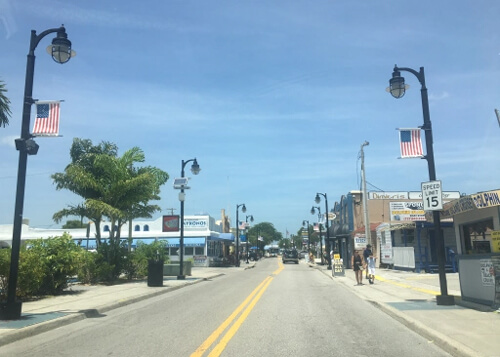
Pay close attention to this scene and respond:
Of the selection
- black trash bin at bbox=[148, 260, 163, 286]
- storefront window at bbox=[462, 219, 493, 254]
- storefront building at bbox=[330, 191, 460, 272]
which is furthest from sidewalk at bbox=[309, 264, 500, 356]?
storefront building at bbox=[330, 191, 460, 272]

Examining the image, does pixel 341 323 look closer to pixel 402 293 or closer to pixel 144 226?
pixel 402 293

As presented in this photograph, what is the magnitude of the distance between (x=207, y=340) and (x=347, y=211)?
4214 cm

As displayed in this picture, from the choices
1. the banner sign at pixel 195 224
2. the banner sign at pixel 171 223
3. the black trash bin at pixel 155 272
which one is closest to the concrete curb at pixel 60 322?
the black trash bin at pixel 155 272

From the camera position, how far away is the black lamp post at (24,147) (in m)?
10.4

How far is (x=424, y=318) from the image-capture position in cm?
1066

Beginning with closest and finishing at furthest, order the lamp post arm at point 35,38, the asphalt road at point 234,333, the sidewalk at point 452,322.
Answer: the sidewalk at point 452,322, the asphalt road at point 234,333, the lamp post arm at point 35,38

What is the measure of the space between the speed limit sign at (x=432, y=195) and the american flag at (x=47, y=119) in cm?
1002

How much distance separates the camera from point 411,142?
1340 cm

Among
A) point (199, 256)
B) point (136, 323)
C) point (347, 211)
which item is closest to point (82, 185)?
point (136, 323)

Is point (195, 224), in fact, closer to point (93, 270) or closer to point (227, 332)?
point (93, 270)

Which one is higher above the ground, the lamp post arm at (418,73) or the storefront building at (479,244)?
the lamp post arm at (418,73)

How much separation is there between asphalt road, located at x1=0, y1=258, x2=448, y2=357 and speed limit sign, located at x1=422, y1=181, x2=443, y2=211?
334cm

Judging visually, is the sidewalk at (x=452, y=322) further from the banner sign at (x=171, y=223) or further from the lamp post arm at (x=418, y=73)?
the banner sign at (x=171, y=223)

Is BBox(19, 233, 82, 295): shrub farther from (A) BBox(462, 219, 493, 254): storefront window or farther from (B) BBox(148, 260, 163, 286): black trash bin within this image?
(A) BBox(462, 219, 493, 254): storefront window
